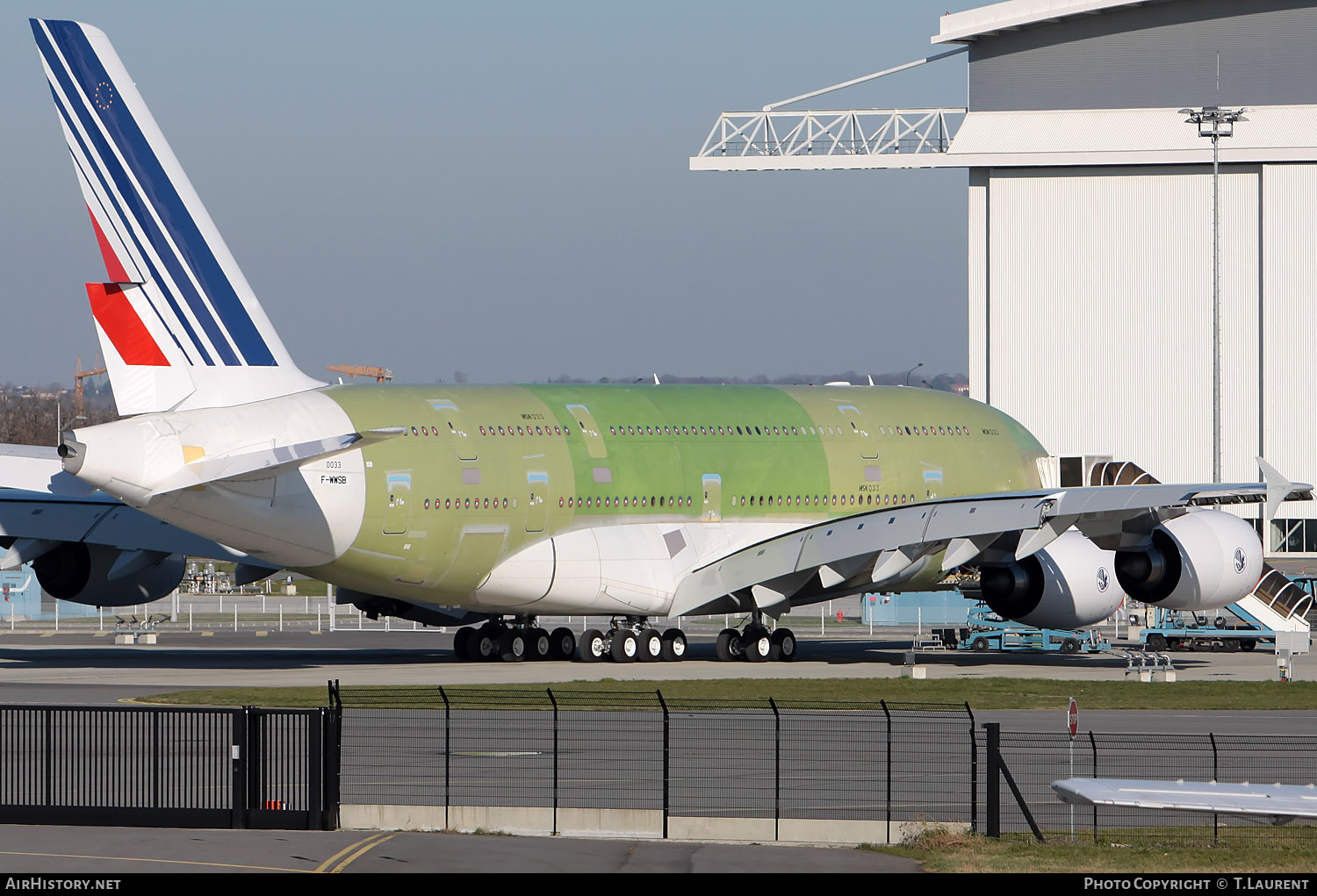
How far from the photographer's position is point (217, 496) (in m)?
32.8

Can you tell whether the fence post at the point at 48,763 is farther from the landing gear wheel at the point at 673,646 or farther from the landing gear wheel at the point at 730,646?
the landing gear wheel at the point at 730,646

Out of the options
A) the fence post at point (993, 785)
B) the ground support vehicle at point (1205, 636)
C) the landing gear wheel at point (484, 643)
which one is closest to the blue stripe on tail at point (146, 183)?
the landing gear wheel at point (484, 643)

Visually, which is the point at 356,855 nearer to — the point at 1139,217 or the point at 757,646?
the point at 757,646

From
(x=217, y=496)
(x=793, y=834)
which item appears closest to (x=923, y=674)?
(x=217, y=496)

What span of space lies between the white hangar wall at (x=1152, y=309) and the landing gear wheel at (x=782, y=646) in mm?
31246

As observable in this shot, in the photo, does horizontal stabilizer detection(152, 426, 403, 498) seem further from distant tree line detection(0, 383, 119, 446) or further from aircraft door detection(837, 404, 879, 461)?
distant tree line detection(0, 383, 119, 446)

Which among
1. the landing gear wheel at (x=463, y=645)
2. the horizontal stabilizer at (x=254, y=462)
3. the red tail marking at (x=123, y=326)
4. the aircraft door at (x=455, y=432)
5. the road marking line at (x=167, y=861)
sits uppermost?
the red tail marking at (x=123, y=326)

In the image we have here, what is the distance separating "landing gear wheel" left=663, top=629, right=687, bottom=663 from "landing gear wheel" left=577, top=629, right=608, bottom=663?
4.51 ft

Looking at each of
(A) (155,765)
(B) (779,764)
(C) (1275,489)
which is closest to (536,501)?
(C) (1275,489)

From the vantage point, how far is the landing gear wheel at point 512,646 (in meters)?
41.8

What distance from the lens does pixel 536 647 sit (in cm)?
4172

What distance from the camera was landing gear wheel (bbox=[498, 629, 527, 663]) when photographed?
41750mm

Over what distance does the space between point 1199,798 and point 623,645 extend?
2721 cm
